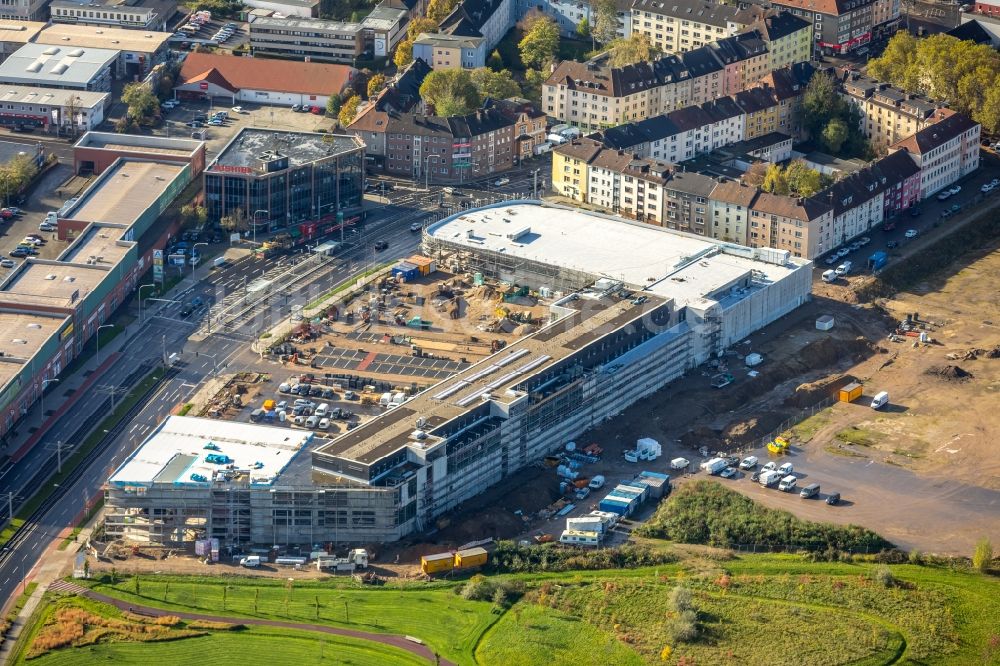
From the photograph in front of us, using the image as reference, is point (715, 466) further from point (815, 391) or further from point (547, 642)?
point (547, 642)

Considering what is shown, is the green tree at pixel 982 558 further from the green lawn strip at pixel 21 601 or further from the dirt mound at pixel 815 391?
the green lawn strip at pixel 21 601

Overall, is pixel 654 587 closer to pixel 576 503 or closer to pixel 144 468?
pixel 576 503

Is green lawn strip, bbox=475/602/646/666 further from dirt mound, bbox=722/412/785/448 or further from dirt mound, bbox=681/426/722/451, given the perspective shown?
dirt mound, bbox=722/412/785/448

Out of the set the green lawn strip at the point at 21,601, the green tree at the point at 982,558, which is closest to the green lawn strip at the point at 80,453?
the green lawn strip at the point at 21,601

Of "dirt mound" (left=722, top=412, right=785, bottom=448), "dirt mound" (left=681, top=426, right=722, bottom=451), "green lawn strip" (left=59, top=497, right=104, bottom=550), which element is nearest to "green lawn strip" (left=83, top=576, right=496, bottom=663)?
"green lawn strip" (left=59, top=497, right=104, bottom=550)

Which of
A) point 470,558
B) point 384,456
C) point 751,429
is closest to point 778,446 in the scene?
point 751,429

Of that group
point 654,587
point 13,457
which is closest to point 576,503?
point 654,587
